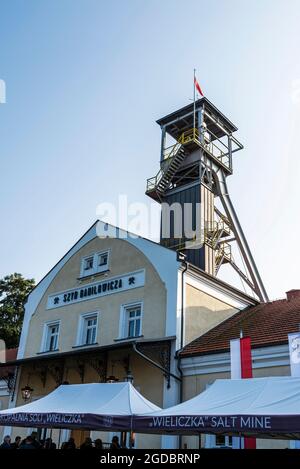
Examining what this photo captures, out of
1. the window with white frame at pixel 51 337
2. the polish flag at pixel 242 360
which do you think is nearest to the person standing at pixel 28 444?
the polish flag at pixel 242 360

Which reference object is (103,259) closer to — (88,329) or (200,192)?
(88,329)

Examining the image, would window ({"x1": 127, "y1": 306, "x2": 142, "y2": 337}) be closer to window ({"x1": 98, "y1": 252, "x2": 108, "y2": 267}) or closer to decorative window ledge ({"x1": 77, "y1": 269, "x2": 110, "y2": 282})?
decorative window ledge ({"x1": 77, "y1": 269, "x2": 110, "y2": 282})

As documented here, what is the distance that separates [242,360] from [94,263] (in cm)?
904

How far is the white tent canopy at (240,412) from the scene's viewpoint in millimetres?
7198

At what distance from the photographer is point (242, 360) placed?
37.8ft

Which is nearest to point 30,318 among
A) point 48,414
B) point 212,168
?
point 48,414

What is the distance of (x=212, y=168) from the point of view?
26.1 m

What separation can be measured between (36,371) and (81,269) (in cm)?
430

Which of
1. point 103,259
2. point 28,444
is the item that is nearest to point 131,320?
point 103,259

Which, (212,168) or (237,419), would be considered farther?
(212,168)

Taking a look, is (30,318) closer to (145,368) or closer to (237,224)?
(145,368)

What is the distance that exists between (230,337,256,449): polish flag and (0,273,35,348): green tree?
1024 inches

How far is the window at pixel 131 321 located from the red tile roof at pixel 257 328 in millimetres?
2209

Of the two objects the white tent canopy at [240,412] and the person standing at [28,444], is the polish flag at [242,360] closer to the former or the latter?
the white tent canopy at [240,412]
